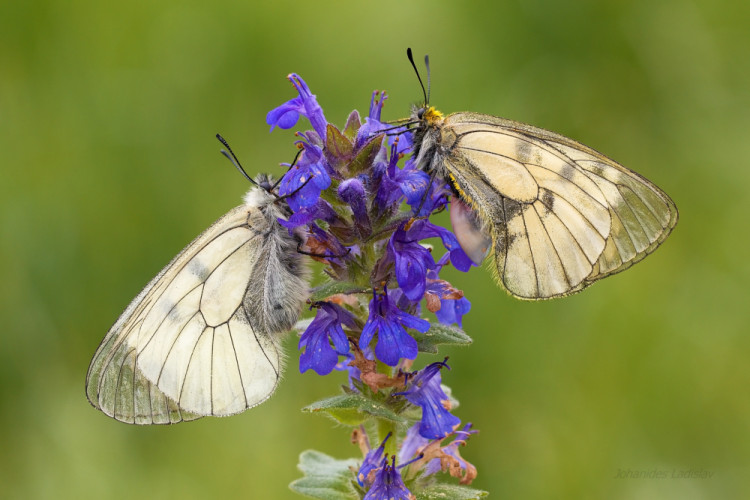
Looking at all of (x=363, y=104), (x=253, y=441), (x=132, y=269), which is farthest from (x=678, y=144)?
(x=132, y=269)

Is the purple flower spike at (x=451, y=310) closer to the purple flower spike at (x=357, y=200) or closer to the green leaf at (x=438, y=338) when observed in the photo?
the green leaf at (x=438, y=338)

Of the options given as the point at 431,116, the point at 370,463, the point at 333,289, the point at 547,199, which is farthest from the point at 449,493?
the point at 431,116

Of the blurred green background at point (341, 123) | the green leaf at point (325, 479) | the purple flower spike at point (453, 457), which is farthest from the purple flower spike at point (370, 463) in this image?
the blurred green background at point (341, 123)

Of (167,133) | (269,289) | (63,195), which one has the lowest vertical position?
(269,289)

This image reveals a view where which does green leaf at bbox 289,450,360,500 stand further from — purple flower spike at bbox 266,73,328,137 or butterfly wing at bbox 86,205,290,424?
purple flower spike at bbox 266,73,328,137

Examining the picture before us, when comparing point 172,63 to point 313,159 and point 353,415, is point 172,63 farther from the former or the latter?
point 353,415

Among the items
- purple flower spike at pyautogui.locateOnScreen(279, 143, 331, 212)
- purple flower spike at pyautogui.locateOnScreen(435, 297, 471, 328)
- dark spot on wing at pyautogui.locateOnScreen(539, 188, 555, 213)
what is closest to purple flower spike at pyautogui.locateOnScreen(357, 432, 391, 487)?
purple flower spike at pyautogui.locateOnScreen(435, 297, 471, 328)
